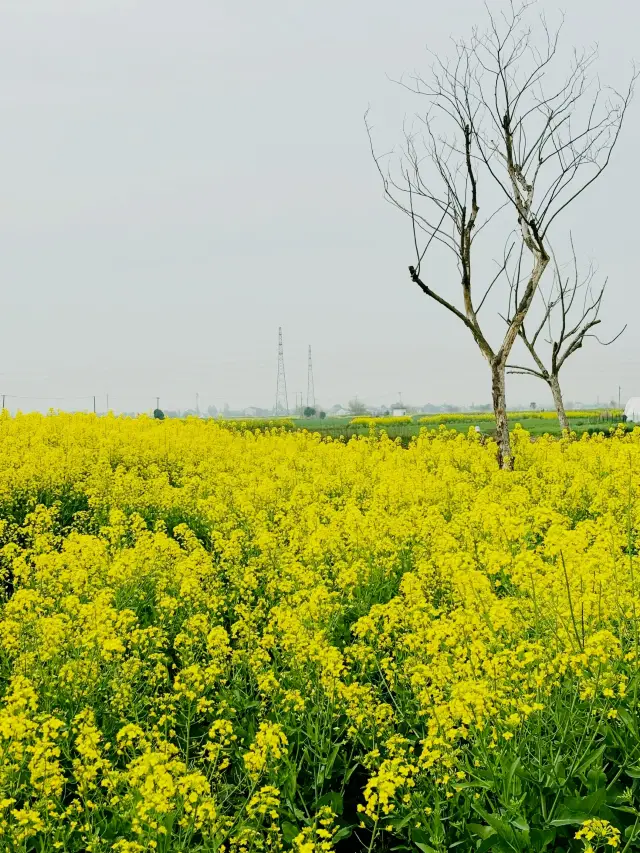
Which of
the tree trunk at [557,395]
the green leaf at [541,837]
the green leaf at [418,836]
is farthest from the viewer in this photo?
the tree trunk at [557,395]

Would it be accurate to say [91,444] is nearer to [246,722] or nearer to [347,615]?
[347,615]

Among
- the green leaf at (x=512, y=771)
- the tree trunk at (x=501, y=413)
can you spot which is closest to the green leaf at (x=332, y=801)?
the green leaf at (x=512, y=771)

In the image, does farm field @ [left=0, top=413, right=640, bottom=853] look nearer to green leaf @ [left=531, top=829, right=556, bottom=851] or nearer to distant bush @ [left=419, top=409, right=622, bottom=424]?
green leaf @ [left=531, top=829, right=556, bottom=851]

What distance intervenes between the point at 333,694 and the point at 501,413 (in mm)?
10041

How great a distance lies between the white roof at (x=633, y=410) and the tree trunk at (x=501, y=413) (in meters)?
32.7

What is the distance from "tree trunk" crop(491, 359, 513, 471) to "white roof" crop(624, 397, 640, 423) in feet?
107

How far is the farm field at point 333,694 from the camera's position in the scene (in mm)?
3375

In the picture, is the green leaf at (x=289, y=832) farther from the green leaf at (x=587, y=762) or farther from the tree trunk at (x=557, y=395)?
the tree trunk at (x=557, y=395)

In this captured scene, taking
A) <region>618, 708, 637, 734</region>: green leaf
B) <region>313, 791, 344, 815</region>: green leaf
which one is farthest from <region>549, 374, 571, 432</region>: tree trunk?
<region>313, 791, 344, 815</region>: green leaf

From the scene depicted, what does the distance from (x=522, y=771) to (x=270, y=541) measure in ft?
12.6

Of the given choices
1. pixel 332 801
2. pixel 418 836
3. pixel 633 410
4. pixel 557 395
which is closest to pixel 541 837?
pixel 418 836

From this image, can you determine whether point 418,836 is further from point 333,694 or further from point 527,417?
point 527,417

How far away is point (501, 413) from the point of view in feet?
44.4

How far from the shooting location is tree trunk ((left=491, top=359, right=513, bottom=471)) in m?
12.9
